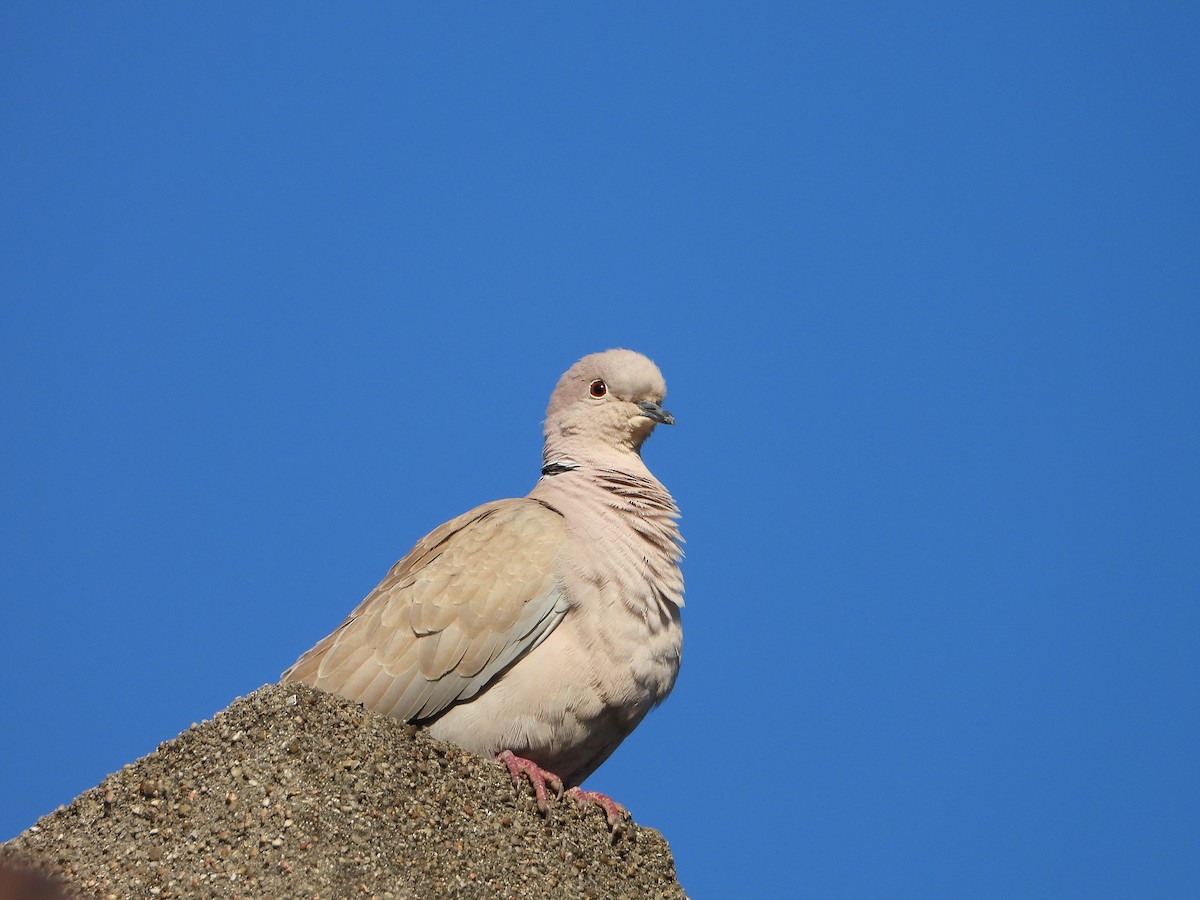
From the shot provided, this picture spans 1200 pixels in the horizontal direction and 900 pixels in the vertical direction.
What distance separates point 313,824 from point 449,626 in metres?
1.45

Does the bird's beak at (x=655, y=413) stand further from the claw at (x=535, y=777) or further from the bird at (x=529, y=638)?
the claw at (x=535, y=777)

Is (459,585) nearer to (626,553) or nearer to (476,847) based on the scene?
(626,553)

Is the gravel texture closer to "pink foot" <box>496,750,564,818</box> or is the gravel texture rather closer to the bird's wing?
"pink foot" <box>496,750,564,818</box>

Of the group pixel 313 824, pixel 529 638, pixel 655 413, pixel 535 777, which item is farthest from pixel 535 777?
pixel 655 413

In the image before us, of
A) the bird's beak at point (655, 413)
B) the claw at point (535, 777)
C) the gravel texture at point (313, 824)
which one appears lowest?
the gravel texture at point (313, 824)

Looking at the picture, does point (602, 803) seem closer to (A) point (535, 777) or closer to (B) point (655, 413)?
(A) point (535, 777)

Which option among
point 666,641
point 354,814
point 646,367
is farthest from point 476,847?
point 646,367

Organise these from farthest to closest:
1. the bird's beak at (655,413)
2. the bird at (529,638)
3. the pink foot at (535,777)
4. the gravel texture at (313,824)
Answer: the bird's beak at (655,413), the bird at (529,638), the pink foot at (535,777), the gravel texture at (313,824)

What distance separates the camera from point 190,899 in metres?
5.27

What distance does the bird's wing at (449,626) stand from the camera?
670 centimetres

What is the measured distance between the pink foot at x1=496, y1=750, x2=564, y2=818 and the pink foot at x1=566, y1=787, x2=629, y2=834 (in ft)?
0.11

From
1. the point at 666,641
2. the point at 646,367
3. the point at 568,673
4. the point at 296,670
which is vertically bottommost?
the point at 296,670

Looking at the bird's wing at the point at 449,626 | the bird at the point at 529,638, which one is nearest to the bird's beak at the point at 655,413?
the bird at the point at 529,638

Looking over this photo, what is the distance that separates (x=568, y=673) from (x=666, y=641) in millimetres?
593
